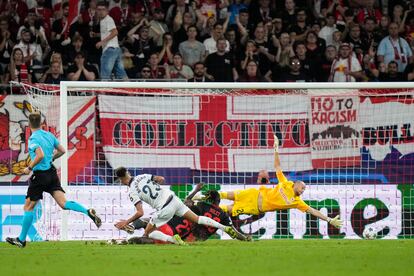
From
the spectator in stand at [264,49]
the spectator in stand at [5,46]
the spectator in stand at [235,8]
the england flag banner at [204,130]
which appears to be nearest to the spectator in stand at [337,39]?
the spectator in stand at [264,49]

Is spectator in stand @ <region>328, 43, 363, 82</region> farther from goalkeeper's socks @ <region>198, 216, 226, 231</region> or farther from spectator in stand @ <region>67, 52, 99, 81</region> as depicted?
goalkeeper's socks @ <region>198, 216, 226, 231</region>

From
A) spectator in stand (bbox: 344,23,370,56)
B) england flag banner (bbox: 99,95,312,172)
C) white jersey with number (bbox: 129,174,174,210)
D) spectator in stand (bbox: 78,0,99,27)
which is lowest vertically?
white jersey with number (bbox: 129,174,174,210)

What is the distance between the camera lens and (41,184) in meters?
17.1

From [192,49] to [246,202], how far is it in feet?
18.0

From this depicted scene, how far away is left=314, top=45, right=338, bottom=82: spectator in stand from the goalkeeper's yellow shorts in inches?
206

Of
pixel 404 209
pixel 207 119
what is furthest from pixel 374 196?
pixel 207 119

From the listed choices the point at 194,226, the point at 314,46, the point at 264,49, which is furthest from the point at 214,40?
the point at 194,226

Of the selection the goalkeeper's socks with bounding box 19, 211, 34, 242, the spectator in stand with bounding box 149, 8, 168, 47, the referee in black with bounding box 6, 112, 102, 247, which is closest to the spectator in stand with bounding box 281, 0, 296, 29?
the spectator in stand with bounding box 149, 8, 168, 47

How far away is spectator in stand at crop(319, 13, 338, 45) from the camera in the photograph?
2497 centimetres

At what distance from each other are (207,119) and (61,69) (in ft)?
11.6

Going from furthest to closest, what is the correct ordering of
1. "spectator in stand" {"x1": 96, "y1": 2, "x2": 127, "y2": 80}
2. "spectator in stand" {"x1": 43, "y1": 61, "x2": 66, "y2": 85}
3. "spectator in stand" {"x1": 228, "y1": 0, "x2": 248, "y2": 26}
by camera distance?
"spectator in stand" {"x1": 228, "y1": 0, "x2": 248, "y2": 26} < "spectator in stand" {"x1": 96, "y1": 2, "x2": 127, "y2": 80} < "spectator in stand" {"x1": 43, "y1": 61, "x2": 66, "y2": 85}

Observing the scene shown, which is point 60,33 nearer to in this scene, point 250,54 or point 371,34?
point 250,54

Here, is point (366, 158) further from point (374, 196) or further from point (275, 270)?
point (275, 270)

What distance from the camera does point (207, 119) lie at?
21.0 m
